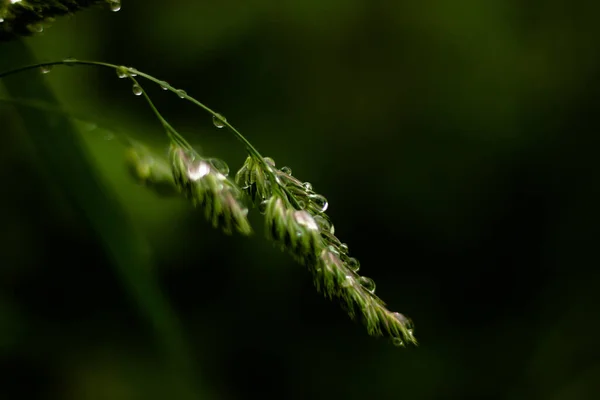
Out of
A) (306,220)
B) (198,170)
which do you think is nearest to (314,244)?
(306,220)

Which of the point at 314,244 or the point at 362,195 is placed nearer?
the point at 314,244

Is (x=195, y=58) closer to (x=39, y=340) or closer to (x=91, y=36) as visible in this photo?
(x=91, y=36)

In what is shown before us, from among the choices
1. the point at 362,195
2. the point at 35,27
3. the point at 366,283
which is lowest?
the point at 362,195

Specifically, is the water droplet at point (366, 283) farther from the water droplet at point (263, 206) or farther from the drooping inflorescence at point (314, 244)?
the water droplet at point (263, 206)

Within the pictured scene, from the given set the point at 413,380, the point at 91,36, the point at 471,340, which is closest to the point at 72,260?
the point at 91,36

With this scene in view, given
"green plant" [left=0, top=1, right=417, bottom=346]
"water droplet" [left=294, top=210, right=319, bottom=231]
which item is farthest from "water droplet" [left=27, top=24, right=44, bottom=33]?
"water droplet" [left=294, top=210, right=319, bottom=231]

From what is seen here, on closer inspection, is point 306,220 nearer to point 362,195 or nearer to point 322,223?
point 322,223

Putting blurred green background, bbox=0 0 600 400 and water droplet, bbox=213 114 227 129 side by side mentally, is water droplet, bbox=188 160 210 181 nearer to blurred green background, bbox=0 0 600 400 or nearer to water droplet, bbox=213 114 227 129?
water droplet, bbox=213 114 227 129
